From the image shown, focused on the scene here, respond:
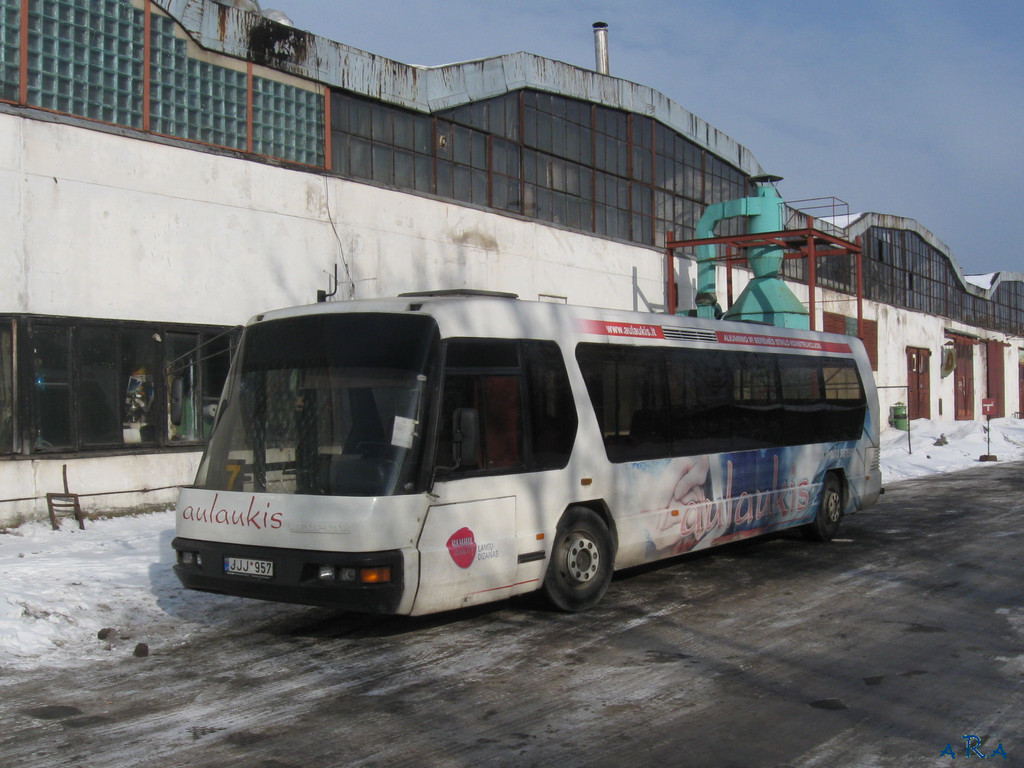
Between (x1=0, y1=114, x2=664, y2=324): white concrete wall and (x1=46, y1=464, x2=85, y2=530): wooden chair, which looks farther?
(x1=0, y1=114, x2=664, y2=324): white concrete wall

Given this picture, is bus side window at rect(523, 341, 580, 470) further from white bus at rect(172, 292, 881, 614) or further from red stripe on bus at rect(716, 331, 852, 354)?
red stripe on bus at rect(716, 331, 852, 354)

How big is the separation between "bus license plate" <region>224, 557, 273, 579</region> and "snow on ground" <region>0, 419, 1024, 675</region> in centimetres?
96

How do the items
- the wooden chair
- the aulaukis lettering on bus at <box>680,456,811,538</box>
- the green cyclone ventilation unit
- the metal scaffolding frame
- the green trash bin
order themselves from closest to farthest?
1. the aulaukis lettering on bus at <box>680,456,811,538</box>
2. the wooden chair
3. the metal scaffolding frame
4. the green cyclone ventilation unit
5. the green trash bin

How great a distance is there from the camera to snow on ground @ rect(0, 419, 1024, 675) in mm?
7543

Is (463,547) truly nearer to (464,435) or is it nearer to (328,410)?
(464,435)

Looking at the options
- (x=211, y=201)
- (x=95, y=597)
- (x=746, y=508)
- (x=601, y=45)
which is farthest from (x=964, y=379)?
(x=95, y=597)

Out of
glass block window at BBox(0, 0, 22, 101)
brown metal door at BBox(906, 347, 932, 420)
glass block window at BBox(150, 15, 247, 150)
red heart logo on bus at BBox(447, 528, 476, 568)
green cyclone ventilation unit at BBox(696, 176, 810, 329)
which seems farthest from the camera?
brown metal door at BBox(906, 347, 932, 420)

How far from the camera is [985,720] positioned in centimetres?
543

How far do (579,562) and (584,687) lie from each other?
7.64ft

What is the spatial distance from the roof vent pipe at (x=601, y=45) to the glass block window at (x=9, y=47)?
19266 mm

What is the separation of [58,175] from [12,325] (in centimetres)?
207

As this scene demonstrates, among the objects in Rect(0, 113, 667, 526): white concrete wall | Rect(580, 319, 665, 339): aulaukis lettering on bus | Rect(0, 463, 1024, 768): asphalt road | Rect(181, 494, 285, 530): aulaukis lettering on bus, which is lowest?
Rect(0, 463, 1024, 768): asphalt road

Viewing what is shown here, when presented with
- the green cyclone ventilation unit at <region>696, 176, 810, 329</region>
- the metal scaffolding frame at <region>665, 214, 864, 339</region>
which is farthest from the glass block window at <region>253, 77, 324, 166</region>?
the green cyclone ventilation unit at <region>696, 176, 810, 329</region>

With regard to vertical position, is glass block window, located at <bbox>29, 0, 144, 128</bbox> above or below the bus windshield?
above
